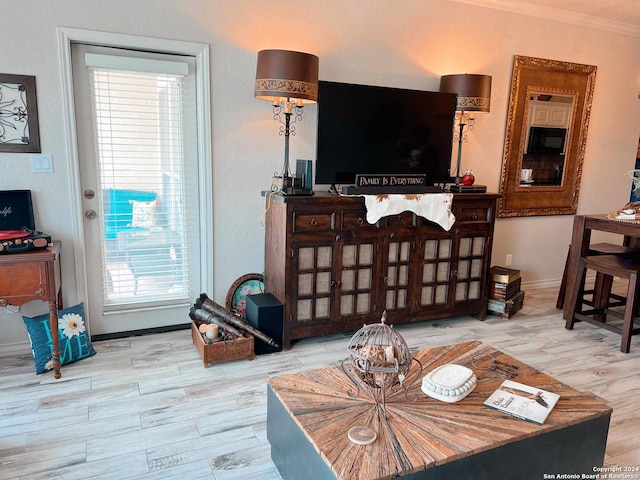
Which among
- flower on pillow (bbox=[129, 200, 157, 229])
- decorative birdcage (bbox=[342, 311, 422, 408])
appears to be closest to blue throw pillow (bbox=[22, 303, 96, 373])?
flower on pillow (bbox=[129, 200, 157, 229])

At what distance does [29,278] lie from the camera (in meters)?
2.58

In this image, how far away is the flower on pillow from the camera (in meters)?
3.23

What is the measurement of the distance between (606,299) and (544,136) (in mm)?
1627

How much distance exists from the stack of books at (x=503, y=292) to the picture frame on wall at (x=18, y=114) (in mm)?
3510

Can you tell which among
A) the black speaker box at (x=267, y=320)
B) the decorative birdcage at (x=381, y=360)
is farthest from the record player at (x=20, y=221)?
the decorative birdcage at (x=381, y=360)

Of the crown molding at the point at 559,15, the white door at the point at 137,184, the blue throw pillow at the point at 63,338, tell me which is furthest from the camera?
the crown molding at the point at 559,15

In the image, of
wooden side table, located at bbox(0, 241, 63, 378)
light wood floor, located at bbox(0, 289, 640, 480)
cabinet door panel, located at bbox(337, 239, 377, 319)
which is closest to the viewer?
light wood floor, located at bbox(0, 289, 640, 480)

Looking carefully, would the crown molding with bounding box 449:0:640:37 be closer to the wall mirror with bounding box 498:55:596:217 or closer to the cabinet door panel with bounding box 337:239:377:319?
the wall mirror with bounding box 498:55:596:217

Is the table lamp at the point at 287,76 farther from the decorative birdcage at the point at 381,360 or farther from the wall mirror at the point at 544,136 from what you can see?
the wall mirror at the point at 544,136

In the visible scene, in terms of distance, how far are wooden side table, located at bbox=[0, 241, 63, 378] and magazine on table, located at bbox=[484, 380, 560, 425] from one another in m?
2.33

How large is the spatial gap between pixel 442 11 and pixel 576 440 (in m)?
3.36

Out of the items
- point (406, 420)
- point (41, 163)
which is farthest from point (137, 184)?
point (406, 420)

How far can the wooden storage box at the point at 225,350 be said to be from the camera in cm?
288

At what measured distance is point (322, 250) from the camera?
10.3 ft
